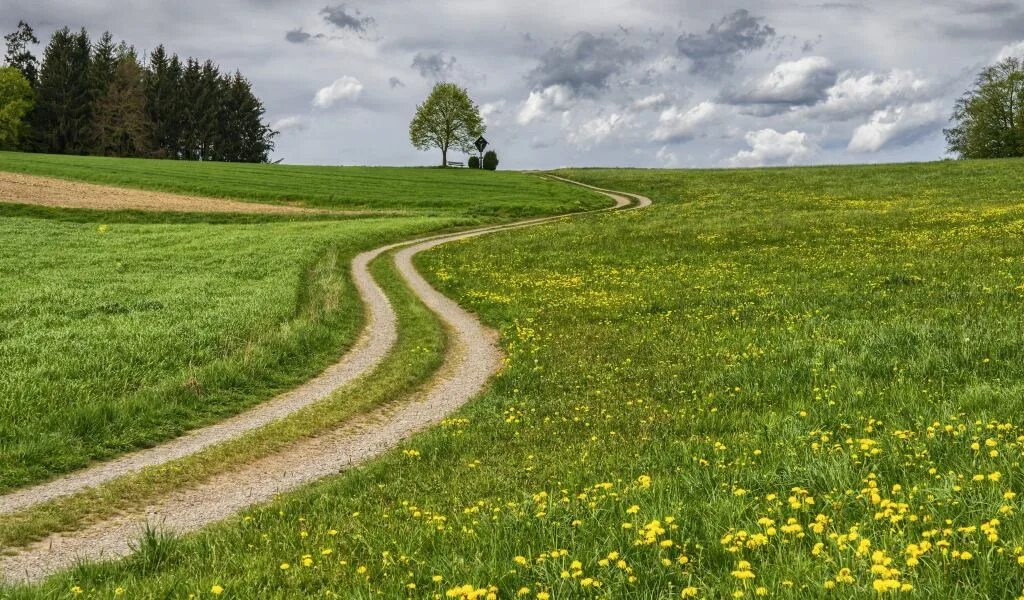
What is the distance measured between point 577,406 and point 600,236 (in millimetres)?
28767

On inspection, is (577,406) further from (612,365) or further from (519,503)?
(519,503)

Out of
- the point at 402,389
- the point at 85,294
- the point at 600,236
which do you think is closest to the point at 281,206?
the point at 600,236

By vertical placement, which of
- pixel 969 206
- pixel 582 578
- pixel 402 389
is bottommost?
pixel 402 389

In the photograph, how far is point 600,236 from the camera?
39969mm

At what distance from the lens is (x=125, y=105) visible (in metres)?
120

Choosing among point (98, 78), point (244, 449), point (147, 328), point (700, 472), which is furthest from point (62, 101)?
point (700, 472)

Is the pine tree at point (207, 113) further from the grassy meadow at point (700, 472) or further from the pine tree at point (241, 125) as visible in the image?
the grassy meadow at point (700, 472)

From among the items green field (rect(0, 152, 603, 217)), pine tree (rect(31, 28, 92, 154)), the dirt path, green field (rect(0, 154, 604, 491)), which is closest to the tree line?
pine tree (rect(31, 28, 92, 154))

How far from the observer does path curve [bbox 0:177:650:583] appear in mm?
8281

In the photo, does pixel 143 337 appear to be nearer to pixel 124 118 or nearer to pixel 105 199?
pixel 105 199

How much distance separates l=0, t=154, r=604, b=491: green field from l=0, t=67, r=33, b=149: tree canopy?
89071 mm

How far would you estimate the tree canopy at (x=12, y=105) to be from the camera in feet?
365

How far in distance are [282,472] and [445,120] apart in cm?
10725

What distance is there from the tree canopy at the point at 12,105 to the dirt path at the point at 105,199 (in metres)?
57.7
